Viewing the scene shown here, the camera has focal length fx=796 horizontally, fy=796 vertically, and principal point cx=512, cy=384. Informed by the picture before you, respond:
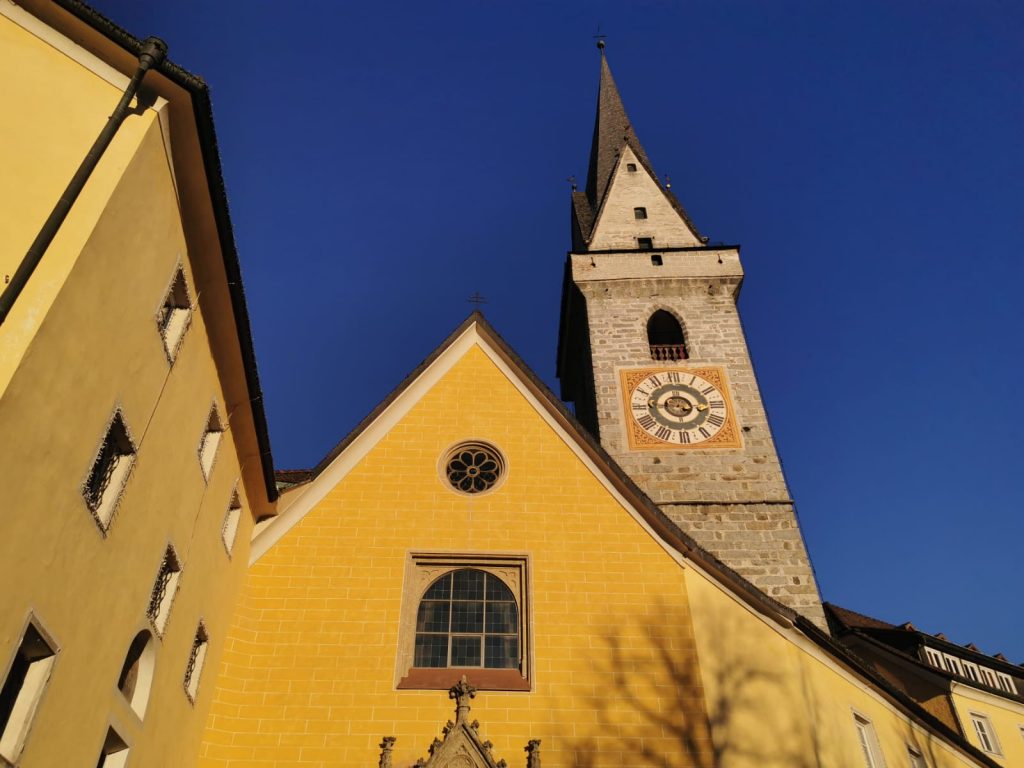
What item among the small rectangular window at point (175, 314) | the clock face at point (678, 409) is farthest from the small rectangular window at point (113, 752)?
the clock face at point (678, 409)

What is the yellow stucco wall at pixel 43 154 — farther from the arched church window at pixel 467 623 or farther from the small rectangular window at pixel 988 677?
the small rectangular window at pixel 988 677

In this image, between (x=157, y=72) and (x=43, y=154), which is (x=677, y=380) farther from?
(x=43, y=154)

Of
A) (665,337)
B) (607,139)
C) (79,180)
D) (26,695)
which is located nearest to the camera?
(26,695)

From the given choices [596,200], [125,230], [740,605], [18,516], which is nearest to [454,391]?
[740,605]

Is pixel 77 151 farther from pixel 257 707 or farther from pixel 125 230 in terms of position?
pixel 257 707

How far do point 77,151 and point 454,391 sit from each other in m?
7.54

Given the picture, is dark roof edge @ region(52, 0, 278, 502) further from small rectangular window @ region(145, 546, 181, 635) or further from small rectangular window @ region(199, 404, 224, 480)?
small rectangular window @ region(145, 546, 181, 635)

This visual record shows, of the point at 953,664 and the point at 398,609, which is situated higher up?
the point at 953,664

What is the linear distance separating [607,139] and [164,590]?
2906cm

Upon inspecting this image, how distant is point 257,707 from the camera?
32.8 ft

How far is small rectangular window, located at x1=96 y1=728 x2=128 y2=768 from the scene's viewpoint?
732 cm

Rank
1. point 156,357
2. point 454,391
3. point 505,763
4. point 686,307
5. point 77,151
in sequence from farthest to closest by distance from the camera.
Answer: point 686,307 → point 454,391 → point 505,763 → point 156,357 → point 77,151

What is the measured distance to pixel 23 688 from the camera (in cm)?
597

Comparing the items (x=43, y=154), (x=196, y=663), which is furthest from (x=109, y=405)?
(x=196, y=663)
